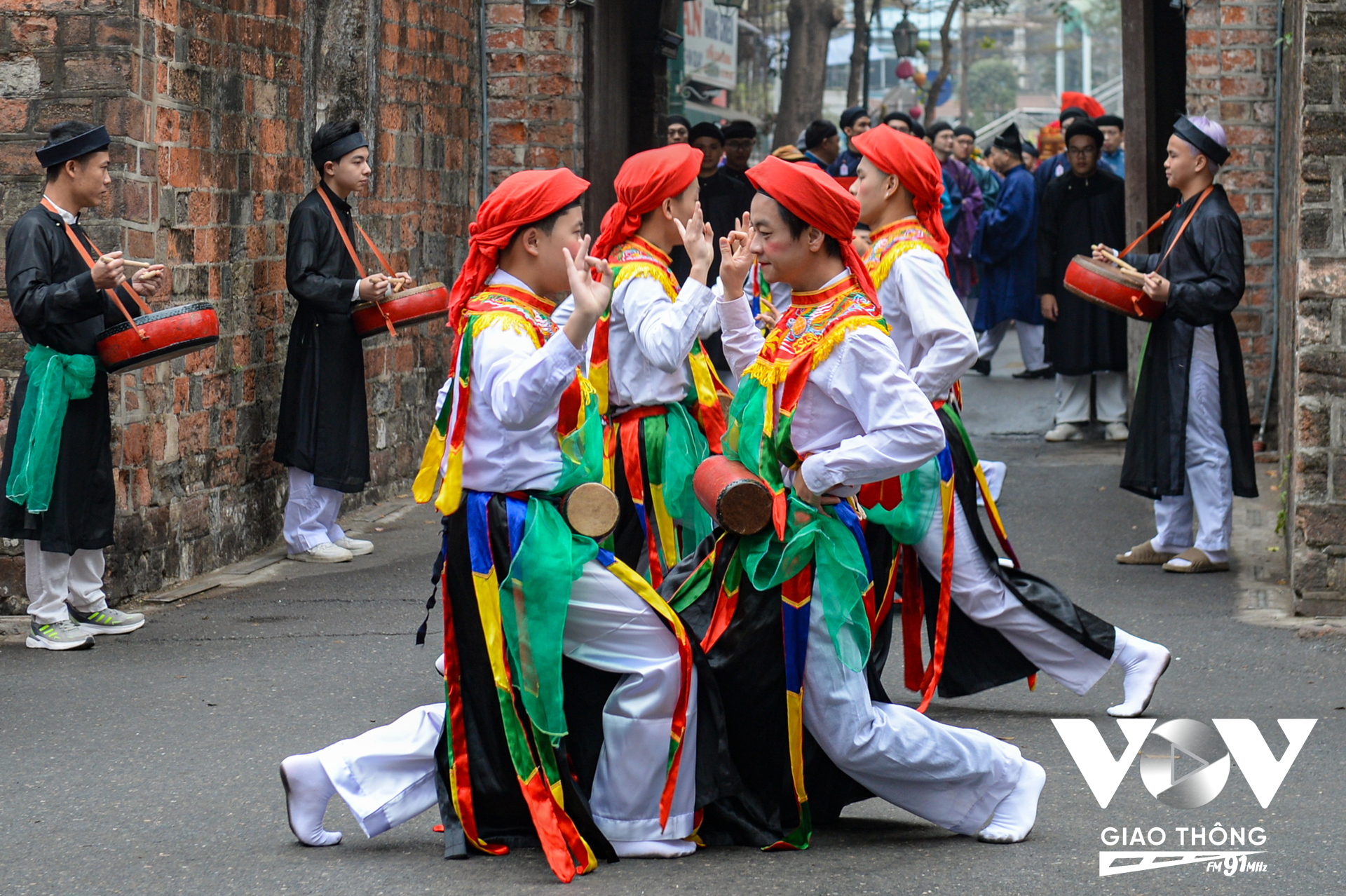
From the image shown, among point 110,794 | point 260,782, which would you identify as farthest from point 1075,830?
point 110,794

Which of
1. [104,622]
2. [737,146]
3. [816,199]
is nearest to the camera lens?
[816,199]

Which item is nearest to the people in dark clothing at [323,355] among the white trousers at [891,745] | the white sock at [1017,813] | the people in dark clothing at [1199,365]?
the people in dark clothing at [1199,365]

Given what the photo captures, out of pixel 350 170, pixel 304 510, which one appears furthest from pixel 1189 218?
pixel 304 510

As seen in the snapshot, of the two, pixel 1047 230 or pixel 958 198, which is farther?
pixel 958 198

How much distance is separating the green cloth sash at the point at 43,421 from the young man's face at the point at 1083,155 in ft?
24.4

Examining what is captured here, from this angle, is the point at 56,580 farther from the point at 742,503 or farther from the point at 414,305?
the point at 742,503

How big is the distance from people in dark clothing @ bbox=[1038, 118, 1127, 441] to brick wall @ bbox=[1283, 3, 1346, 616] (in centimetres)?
466

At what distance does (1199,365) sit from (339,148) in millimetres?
4250

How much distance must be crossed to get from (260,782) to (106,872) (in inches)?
31.4

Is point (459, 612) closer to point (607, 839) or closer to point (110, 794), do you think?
point (607, 839)

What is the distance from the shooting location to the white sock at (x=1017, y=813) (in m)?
4.30

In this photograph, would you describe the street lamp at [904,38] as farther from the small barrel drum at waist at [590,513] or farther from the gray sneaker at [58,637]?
the small barrel drum at waist at [590,513]

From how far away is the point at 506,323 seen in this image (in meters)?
4.20

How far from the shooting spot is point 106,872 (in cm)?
433
